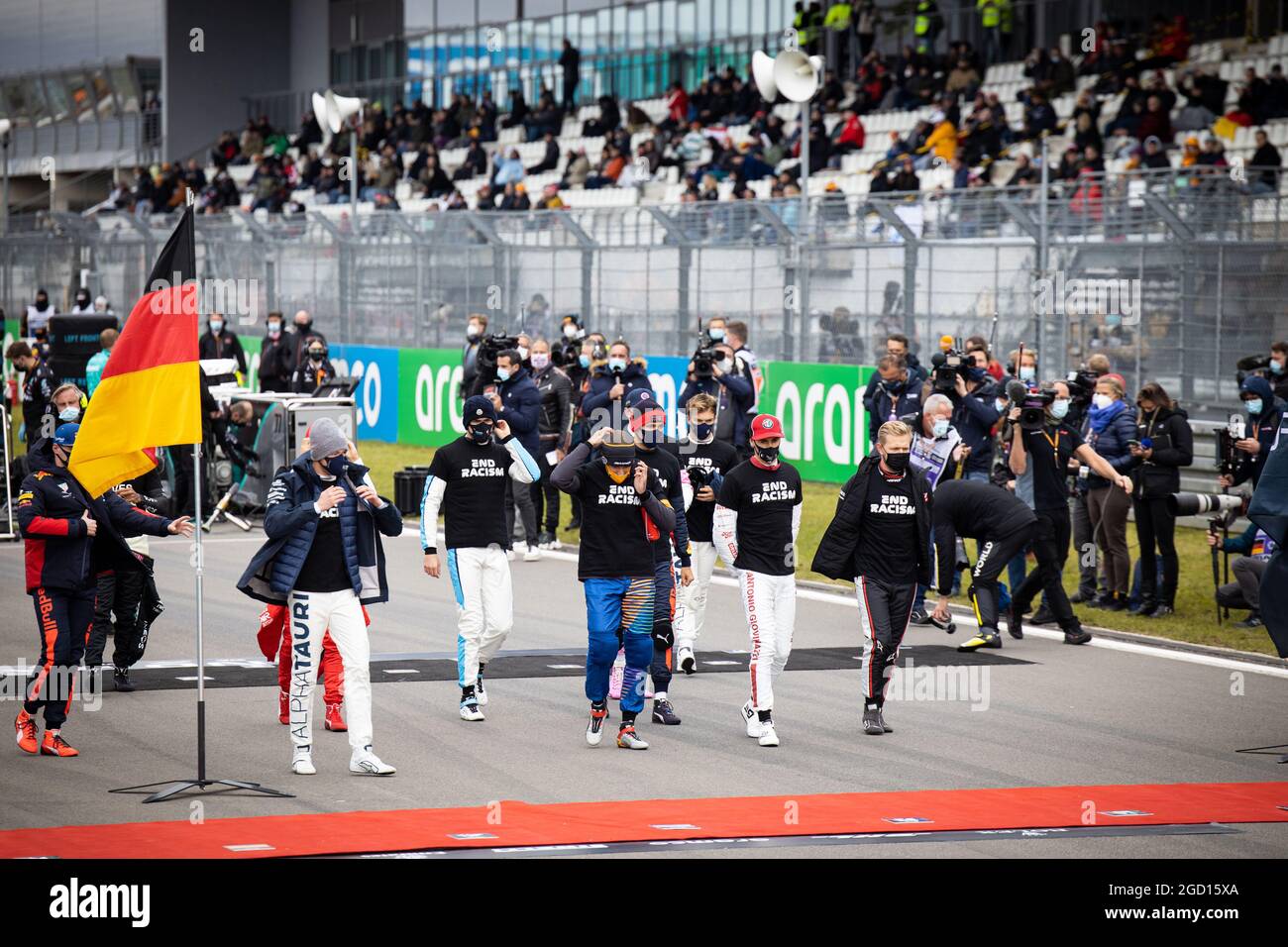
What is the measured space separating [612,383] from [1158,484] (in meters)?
5.68

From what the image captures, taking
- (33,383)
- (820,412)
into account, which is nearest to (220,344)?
(33,383)

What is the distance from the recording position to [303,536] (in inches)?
392

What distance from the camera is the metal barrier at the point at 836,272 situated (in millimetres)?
19141

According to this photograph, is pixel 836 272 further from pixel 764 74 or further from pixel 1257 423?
pixel 1257 423

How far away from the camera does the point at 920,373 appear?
17.3 meters

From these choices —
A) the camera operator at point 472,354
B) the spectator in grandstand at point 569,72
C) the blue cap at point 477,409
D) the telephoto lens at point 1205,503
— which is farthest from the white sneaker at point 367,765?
the spectator in grandstand at point 569,72

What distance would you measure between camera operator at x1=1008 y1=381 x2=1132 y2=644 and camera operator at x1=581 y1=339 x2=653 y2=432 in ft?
14.7

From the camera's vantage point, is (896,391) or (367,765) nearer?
(367,765)

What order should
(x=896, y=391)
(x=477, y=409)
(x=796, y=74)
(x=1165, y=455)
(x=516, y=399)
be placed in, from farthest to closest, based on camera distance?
(x=796, y=74)
(x=516, y=399)
(x=896, y=391)
(x=1165, y=455)
(x=477, y=409)

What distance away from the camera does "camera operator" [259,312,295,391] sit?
25703 mm

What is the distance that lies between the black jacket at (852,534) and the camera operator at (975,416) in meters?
3.99

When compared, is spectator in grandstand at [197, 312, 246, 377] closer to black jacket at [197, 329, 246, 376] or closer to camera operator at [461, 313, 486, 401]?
black jacket at [197, 329, 246, 376]

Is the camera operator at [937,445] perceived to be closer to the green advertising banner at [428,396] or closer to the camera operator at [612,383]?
the camera operator at [612,383]
